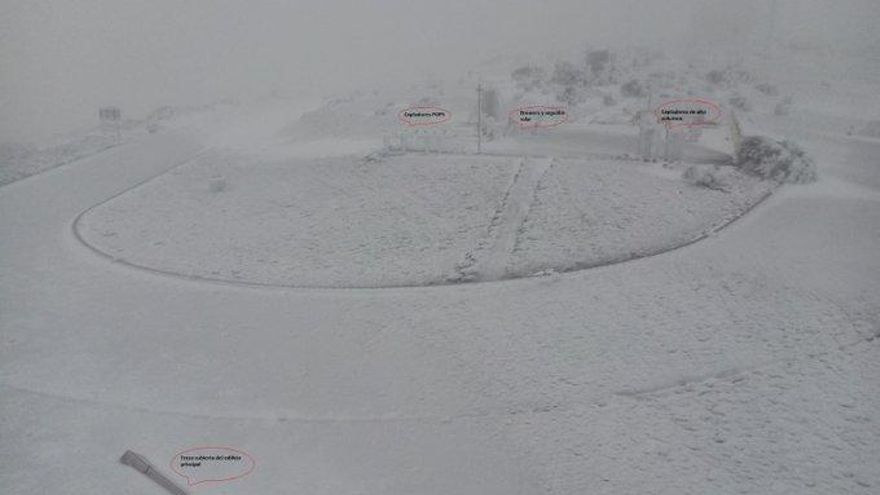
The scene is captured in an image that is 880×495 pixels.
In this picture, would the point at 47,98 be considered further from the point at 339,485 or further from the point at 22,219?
the point at 339,485

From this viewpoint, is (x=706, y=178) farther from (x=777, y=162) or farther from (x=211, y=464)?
(x=211, y=464)

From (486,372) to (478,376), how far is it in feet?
0.79

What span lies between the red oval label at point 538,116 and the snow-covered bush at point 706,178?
8521 millimetres

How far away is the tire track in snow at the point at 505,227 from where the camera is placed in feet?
63.9

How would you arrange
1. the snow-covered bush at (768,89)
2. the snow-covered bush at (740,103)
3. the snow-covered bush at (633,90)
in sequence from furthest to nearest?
the snow-covered bush at (768,89) → the snow-covered bush at (633,90) → the snow-covered bush at (740,103)

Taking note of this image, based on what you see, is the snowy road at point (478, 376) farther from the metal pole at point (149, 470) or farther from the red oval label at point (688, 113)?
the red oval label at point (688, 113)

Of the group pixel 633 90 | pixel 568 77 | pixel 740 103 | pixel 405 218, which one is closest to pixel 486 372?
pixel 405 218

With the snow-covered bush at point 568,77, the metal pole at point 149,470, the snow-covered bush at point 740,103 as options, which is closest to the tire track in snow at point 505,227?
the metal pole at point 149,470

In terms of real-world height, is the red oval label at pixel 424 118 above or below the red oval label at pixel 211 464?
above

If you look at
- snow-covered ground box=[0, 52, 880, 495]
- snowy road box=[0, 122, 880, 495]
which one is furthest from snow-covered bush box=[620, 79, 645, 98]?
snowy road box=[0, 122, 880, 495]

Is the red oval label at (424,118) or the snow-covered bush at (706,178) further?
the red oval label at (424,118)

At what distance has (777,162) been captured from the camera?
2556 centimetres

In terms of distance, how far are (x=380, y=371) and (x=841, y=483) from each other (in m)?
9.52

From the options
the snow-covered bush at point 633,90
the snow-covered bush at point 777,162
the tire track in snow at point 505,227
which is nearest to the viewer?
the tire track in snow at point 505,227
